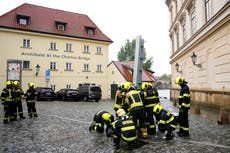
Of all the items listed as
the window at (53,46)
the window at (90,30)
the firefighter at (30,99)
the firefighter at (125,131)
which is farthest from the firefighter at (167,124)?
the window at (90,30)

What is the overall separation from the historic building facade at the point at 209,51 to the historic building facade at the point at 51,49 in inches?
732

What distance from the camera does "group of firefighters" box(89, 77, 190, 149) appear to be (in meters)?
6.63

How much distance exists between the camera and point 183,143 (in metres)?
7.02

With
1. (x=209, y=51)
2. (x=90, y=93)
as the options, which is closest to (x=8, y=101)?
(x=209, y=51)

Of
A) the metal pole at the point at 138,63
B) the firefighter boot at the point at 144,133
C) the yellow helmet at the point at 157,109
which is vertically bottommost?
the firefighter boot at the point at 144,133

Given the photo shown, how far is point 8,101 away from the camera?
36.7ft

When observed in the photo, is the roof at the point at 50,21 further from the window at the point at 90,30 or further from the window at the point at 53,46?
the window at the point at 53,46

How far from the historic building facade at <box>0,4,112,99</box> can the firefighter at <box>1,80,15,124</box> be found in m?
19.0

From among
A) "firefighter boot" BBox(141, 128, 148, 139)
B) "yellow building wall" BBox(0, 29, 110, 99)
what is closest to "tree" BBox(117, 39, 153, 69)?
"yellow building wall" BBox(0, 29, 110, 99)

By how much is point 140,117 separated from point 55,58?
27414mm

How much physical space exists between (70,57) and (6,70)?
Answer: 9.19m

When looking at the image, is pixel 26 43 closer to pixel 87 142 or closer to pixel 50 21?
pixel 50 21

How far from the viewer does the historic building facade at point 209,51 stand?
36.7ft

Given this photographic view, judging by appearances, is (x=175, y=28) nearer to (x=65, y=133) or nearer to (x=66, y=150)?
(x=65, y=133)
